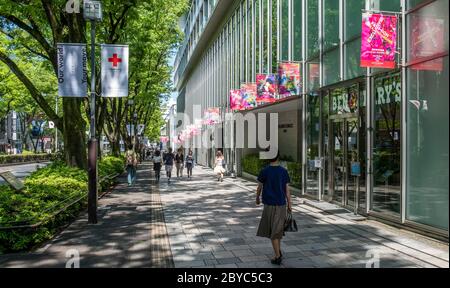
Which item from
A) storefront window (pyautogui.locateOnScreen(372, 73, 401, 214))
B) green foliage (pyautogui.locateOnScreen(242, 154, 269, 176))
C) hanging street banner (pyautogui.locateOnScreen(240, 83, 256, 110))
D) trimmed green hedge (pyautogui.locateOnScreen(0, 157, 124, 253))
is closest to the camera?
trimmed green hedge (pyautogui.locateOnScreen(0, 157, 124, 253))

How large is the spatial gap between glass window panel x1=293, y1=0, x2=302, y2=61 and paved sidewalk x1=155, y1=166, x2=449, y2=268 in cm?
634

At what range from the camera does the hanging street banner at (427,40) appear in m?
8.14

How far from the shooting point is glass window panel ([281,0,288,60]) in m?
17.0

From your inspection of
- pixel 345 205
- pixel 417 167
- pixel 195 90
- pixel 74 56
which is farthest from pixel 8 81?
pixel 417 167

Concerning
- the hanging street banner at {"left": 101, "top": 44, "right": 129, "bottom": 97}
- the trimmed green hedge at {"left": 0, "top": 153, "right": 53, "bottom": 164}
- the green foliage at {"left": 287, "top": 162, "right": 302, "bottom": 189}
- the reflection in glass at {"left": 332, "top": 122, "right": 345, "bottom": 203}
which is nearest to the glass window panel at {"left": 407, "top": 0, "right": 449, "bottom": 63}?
the reflection in glass at {"left": 332, "top": 122, "right": 345, "bottom": 203}

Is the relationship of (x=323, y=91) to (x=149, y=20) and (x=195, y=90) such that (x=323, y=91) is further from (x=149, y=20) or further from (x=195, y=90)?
(x=195, y=90)

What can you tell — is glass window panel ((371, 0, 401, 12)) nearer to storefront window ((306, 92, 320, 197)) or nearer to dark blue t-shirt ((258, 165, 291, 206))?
storefront window ((306, 92, 320, 197))

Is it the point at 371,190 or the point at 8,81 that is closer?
the point at 371,190

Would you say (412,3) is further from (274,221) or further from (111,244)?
(111,244)

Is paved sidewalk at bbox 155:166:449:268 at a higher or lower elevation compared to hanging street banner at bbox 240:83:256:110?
lower

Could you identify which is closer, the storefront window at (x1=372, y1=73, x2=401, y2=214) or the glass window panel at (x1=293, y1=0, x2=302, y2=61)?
the storefront window at (x1=372, y1=73, x2=401, y2=214)
